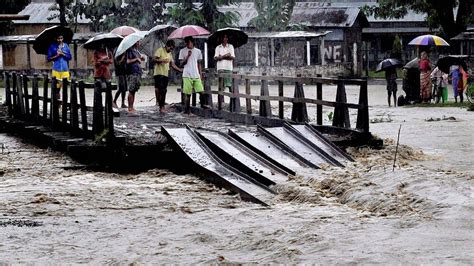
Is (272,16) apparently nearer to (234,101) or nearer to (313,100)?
(234,101)

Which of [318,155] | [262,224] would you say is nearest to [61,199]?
[262,224]

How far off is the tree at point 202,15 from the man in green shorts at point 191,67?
92.9ft

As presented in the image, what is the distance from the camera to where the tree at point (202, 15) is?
160 feet

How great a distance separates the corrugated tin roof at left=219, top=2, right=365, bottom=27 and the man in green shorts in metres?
37.6

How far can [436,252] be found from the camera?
8438 millimetres

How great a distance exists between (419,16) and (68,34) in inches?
1704

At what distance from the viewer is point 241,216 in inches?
422

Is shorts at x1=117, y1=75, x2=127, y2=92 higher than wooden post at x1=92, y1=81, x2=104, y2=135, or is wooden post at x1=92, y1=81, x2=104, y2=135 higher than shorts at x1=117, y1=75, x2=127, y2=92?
shorts at x1=117, y1=75, x2=127, y2=92

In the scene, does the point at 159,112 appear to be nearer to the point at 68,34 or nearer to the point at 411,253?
the point at 68,34

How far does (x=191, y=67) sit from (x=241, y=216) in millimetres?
9659

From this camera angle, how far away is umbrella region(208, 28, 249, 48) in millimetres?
23641

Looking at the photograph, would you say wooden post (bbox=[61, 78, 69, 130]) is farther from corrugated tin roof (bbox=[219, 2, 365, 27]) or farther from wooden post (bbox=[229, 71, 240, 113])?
corrugated tin roof (bbox=[219, 2, 365, 27])

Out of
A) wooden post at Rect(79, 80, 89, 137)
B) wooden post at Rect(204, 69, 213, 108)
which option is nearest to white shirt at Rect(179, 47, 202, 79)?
wooden post at Rect(204, 69, 213, 108)

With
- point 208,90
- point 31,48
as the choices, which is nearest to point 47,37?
point 208,90
